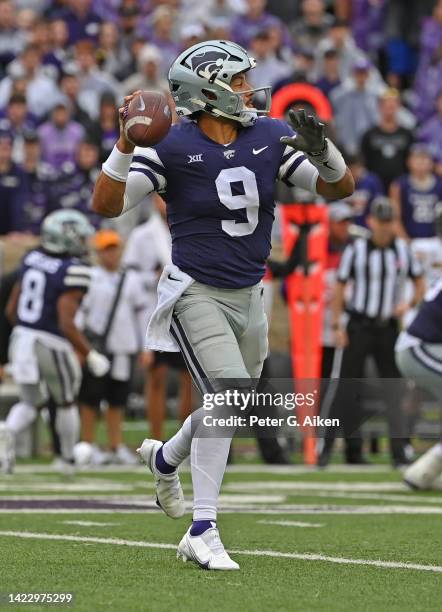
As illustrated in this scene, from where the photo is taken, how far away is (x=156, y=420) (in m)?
11.8

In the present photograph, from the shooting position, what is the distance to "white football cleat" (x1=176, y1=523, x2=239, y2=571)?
16.8 ft

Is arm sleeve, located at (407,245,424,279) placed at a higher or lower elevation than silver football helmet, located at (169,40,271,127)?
lower

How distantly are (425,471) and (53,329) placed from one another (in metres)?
2.82

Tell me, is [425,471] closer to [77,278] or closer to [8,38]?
[77,278]

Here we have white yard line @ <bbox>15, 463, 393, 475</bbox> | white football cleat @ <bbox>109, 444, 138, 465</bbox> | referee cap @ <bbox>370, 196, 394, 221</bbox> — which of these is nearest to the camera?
white yard line @ <bbox>15, 463, 393, 475</bbox>

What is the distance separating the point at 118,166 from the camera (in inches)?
207

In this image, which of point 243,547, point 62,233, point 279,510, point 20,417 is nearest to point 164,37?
point 62,233

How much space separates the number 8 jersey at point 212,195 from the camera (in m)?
5.40

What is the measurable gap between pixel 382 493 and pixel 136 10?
933 centimetres

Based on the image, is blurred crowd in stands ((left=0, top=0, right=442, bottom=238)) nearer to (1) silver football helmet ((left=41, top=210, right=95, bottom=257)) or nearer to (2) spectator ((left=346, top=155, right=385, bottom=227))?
(2) spectator ((left=346, top=155, right=385, bottom=227))

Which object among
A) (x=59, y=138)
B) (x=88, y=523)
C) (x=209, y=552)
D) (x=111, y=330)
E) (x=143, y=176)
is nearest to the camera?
(x=209, y=552)

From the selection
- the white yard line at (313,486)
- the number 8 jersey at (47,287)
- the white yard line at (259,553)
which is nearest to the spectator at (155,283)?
the number 8 jersey at (47,287)

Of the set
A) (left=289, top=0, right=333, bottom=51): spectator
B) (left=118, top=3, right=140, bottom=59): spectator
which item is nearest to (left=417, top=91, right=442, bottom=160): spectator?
(left=289, top=0, right=333, bottom=51): spectator

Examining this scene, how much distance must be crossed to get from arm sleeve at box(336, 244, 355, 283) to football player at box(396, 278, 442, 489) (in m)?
2.65
